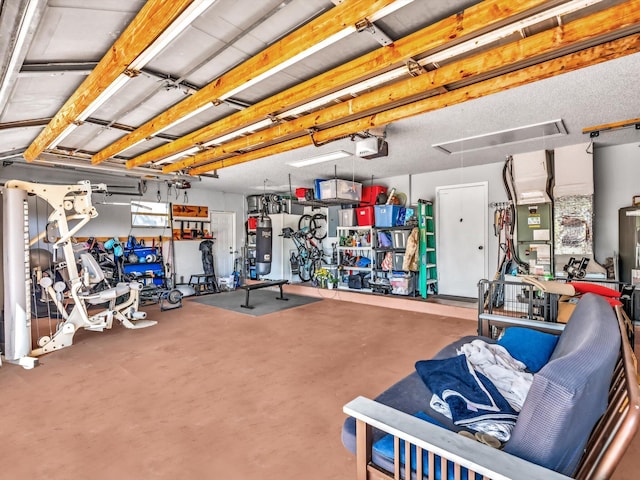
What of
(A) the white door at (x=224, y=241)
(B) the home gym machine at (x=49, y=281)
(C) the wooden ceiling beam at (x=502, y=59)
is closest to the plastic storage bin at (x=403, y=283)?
(C) the wooden ceiling beam at (x=502, y=59)

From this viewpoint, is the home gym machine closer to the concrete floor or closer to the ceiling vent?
the concrete floor

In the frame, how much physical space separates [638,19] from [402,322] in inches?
159

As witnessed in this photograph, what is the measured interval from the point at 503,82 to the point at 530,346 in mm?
2044

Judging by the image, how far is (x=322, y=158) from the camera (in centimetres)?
525

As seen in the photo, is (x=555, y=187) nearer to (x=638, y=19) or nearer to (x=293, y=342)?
(x=638, y=19)

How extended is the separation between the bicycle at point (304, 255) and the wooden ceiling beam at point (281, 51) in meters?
5.14

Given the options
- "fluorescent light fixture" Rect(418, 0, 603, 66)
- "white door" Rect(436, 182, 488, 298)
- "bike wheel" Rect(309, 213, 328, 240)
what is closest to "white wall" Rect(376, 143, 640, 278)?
"white door" Rect(436, 182, 488, 298)

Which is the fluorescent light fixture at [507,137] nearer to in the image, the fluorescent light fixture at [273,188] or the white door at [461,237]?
the white door at [461,237]

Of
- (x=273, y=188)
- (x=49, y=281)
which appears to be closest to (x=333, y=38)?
(x=49, y=281)

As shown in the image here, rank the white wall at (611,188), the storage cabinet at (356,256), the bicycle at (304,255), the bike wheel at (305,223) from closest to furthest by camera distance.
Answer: the white wall at (611,188), the storage cabinet at (356,256), the bicycle at (304,255), the bike wheel at (305,223)

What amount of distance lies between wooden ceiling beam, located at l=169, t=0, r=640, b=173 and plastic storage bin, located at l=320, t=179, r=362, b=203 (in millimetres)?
2724

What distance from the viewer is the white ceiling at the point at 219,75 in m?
2.06

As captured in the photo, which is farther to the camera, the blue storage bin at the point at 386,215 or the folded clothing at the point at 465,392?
the blue storage bin at the point at 386,215

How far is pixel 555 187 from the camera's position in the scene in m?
4.93
